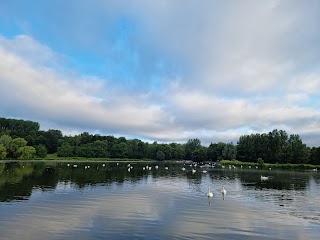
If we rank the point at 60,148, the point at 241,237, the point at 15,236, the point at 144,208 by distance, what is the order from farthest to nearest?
the point at 60,148, the point at 144,208, the point at 241,237, the point at 15,236

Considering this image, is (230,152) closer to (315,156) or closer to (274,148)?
(274,148)

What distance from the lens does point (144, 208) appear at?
29.1 m

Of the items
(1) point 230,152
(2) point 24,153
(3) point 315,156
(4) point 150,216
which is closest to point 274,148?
(3) point 315,156

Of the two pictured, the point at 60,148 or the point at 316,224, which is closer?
the point at 316,224

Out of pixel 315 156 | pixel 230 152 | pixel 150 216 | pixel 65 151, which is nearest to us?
pixel 150 216

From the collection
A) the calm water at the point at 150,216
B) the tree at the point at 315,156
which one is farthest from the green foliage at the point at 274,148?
the calm water at the point at 150,216

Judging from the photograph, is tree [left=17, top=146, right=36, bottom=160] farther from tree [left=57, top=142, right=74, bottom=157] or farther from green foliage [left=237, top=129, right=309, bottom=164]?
green foliage [left=237, top=129, right=309, bottom=164]

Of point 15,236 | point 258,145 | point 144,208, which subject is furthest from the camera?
point 258,145

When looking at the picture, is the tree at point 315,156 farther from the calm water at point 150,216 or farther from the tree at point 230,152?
the calm water at point 150,216

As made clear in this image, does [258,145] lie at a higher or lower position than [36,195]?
higher

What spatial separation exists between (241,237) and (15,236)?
13990mm

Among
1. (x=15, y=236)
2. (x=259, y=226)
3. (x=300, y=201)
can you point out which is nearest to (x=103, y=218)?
(x=15, y=236)

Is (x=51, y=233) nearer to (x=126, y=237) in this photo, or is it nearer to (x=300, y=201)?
(x=126, y=237)

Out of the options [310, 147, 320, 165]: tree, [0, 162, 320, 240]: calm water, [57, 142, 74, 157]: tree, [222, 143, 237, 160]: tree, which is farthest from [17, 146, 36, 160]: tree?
[310, 147, 320, 165]: tree
